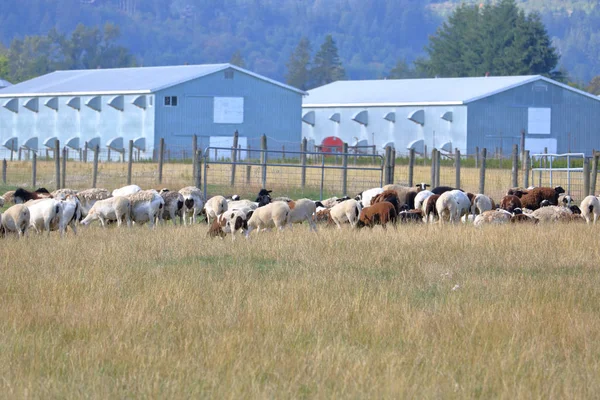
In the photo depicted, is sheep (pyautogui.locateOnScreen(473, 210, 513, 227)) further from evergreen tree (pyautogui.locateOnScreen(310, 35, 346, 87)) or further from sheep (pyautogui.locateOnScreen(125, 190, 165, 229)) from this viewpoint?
evergreen tree (pyautogui.locateOnScreen(310, 35, 346, 87))

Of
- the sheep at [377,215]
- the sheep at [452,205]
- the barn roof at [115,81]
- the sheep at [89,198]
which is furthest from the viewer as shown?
the barn roof at [115,81]

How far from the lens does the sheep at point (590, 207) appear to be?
2269 cm

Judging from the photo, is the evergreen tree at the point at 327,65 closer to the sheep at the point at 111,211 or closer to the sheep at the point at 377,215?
the sheep at the point at 111,211

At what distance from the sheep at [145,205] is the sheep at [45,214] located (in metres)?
2.60

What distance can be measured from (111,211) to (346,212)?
4589 millimetres

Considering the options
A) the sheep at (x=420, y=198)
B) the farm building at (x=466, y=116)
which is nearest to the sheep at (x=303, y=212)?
the sheep at (x=420, y=198)

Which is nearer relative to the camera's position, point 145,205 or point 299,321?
point 299,321

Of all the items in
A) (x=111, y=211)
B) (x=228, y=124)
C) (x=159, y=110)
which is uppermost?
(x=159, y=110)

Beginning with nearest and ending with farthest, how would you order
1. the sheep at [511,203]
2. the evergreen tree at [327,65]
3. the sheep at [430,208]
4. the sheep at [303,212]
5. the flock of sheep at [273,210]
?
the flock of sheep at [273,210], the sheep at [303,212], the sheep at [430,208], the sheep at [511,203], the evergreen tree at [327,65]

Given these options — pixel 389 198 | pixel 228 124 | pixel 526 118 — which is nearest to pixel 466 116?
pixel 526 118

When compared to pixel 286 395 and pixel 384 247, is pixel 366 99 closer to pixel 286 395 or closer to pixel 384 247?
pixel 384 247

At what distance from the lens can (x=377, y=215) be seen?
20.8m

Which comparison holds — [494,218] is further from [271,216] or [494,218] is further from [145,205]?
[145,205]

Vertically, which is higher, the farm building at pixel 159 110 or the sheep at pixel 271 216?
the farm building at pixel 159 110
